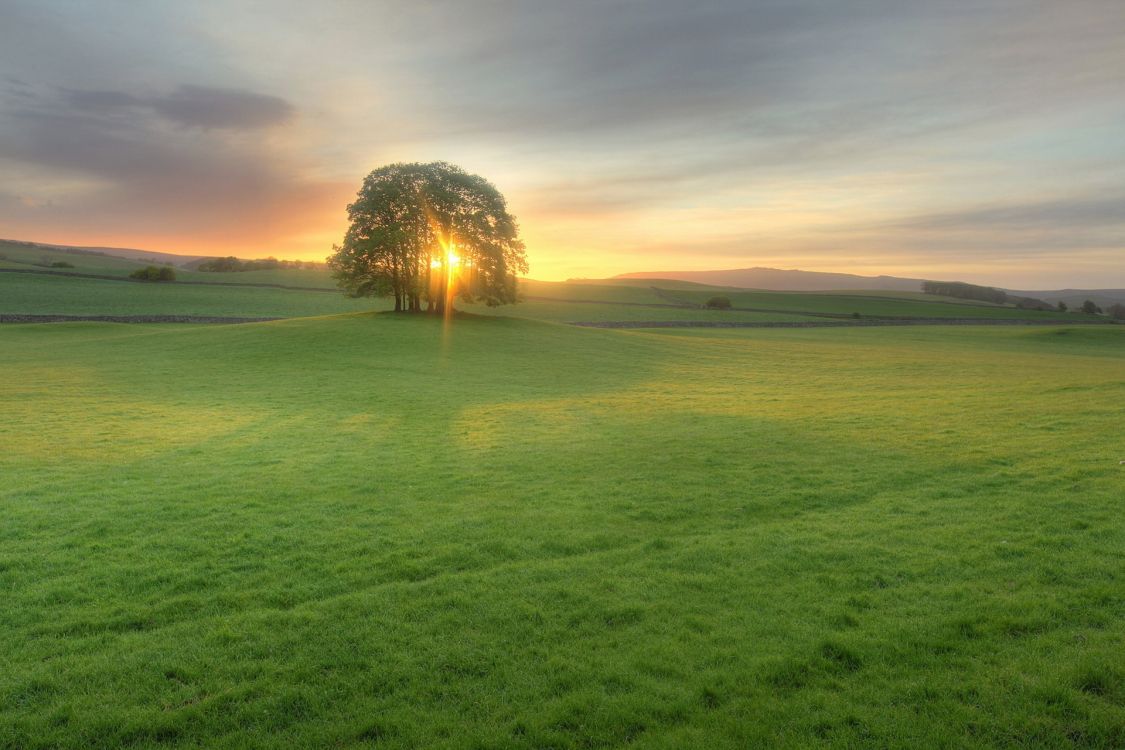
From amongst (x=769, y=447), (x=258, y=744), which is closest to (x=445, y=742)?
(x=258, y=744)

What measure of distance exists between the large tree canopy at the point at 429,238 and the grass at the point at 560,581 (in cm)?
4003

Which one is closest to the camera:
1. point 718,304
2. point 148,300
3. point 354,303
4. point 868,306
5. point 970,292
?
point 148,300

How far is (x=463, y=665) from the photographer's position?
7875mm

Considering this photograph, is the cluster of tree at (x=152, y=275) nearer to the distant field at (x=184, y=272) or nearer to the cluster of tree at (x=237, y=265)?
the distant field at (x=184, y=272)

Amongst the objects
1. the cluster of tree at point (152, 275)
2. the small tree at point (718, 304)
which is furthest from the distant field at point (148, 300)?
the small tree at point (718, 304)

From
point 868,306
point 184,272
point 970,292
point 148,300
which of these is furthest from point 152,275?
point 970,292

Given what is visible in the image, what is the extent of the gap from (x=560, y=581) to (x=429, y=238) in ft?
186

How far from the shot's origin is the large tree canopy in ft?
203

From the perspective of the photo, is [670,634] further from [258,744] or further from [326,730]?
[258,744]

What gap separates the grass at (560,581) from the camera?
6.96 metres

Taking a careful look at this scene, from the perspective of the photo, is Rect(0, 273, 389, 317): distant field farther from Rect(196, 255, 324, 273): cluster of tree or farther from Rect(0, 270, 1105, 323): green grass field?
Rect(196, 255, 324, 273): cluster of tree

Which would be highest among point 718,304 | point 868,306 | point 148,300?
point 868,306

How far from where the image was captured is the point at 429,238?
62.3m

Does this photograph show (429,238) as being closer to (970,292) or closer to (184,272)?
(184,272)
